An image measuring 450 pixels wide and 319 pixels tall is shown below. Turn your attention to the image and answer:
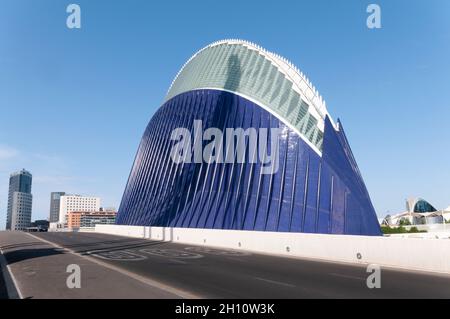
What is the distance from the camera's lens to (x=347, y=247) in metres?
21.0

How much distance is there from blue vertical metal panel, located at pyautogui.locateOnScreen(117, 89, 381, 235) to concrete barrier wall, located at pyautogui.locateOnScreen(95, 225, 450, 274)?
4498 mm

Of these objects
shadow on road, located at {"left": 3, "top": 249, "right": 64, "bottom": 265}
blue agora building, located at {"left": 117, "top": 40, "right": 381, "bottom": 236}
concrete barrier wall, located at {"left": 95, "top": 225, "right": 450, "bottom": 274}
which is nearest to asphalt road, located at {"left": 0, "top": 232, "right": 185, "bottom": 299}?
shadow on road, located at {"left": 3, "top": 249, "right": 64, "bottom": 265}

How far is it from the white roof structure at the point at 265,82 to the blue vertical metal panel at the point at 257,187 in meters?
0.95

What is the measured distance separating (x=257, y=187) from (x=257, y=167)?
2.08m

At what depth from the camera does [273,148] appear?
3781cm

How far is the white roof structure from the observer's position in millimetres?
38094

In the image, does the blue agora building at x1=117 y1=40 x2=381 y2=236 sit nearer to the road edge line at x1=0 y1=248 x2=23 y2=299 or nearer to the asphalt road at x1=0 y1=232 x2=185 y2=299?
the asphalt road at x1=0 y1=232 x2=185 y2=299

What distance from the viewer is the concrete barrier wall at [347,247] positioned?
55.6 ft

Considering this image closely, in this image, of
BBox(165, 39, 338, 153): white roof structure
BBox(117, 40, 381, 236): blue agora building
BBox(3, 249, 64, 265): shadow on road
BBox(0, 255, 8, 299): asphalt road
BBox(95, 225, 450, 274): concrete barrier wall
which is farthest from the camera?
BBox(165, 39, 338, 153): white roof structure

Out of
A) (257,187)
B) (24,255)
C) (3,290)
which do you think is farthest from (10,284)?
(257,187)

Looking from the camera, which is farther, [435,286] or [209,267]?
[209,267]
